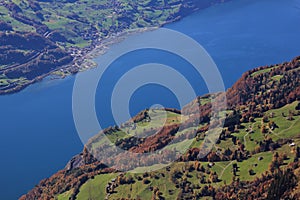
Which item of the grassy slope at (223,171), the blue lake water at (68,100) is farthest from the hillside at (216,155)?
the blue lake water at (68,100)

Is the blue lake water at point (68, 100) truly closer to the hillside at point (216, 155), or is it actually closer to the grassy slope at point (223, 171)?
A: the hillside at point (216, 155)

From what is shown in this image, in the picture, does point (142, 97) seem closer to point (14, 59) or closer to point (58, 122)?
point (58, 122)

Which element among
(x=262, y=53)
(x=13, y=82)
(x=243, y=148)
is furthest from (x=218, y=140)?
(x=13, y=82)

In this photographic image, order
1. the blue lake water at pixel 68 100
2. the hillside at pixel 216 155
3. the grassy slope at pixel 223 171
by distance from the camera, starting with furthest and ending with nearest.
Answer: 1. the blue lake water at pixel 68 100
2. the grassy slope at pixel 223 171
3. the hillside at pixel 216 155

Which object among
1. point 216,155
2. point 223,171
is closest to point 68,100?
point 216,155

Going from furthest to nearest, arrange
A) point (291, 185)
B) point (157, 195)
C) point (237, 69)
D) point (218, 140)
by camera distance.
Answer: point (237, 69) < point (218, 140) < point (157, 195) < point (291, 185)
